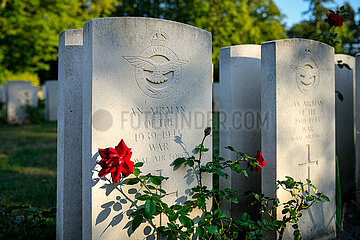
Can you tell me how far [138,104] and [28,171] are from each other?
348 centimetres

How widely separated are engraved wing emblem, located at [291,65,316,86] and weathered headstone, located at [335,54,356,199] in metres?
1.40

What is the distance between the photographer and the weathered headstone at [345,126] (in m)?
3.93

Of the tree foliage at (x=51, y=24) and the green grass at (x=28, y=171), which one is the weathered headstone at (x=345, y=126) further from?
the tree foliage at (x=51, y=24)

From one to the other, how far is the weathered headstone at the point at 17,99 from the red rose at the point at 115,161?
9.89 meters

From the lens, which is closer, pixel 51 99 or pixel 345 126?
pixel 345 126

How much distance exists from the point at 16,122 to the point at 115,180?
10292mm

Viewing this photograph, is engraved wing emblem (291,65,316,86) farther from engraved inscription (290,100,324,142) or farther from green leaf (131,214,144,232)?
green leaf (131,214,144,232)

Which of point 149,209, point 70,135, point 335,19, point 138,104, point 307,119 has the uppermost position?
point 335,19

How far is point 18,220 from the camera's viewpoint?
7.49ft

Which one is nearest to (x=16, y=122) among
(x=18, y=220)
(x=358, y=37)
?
(x=18, y=220)

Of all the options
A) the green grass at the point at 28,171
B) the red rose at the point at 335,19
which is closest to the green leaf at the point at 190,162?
the green grass at the point at 28,171

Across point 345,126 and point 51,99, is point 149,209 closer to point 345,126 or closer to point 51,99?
point 345,126

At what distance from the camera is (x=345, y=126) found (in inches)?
159

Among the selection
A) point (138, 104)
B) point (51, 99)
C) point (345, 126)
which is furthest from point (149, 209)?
point (51, 99)
